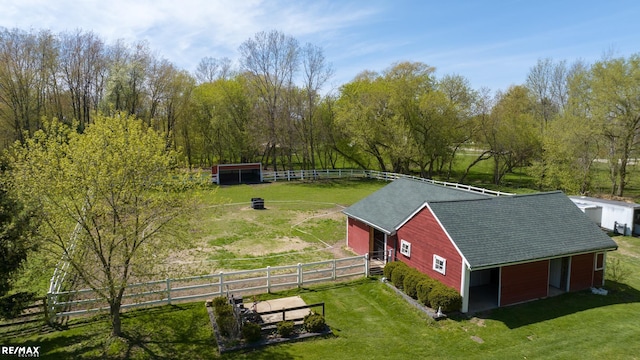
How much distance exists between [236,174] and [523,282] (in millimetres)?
33674

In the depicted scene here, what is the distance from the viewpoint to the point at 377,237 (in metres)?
20.6

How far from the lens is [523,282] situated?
1491cm

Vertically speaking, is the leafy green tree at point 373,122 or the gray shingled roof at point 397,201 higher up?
the leafy green tree at point 373,122

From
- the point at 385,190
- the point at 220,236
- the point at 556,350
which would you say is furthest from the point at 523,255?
the point at 220,236

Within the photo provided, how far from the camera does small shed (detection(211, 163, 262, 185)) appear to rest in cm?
4294

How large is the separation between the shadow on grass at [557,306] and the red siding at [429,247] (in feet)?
5.56

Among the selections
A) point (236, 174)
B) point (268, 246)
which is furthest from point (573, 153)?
point (236, 174)

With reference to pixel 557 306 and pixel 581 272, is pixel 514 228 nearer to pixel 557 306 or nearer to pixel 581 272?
pixel 557 306

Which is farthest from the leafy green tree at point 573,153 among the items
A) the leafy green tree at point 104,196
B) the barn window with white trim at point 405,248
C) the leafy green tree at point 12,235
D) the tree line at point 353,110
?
the leafy green tree at point 12,235

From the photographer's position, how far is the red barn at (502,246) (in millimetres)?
14359

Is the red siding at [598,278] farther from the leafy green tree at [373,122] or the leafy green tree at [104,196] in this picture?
the leafy green tree at [373,122]

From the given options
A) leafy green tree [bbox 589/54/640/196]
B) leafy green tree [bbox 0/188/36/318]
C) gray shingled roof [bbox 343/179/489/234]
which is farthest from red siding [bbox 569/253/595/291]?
leafy green tree [bbox 589/54/640/196]

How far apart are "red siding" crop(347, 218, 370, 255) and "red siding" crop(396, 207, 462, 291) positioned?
3.01 m

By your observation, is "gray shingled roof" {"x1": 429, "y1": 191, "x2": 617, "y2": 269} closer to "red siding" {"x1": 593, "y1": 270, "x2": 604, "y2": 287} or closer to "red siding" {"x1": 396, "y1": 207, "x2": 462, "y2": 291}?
"red siding" {"x1": 396, "y1": 207, "x2": 462, "y2": 291}
